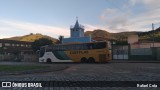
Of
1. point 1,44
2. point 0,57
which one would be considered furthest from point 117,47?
point 1,44

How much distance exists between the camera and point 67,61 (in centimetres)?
4391

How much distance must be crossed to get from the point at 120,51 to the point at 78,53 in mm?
15244

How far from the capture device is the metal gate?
53600 millimetres

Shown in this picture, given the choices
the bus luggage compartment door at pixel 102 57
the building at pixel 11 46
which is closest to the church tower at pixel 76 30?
the building at pixel 11 46

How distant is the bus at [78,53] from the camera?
3959 centimetres

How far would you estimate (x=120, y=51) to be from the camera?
5497cm

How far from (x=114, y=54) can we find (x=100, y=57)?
16777mm

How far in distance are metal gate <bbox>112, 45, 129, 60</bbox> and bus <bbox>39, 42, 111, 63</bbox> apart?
45.6 ft

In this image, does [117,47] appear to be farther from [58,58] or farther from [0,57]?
[0,57]

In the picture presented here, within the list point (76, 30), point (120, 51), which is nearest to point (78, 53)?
point (120, 51)

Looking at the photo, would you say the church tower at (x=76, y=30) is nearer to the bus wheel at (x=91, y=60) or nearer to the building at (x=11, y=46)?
the building at (x=11, y=46)

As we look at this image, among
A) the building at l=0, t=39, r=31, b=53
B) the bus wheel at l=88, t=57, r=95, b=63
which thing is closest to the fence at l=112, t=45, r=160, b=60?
the bus wheel at l=88, t=57, r=95, b=63

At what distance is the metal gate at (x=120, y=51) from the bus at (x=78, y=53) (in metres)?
13.9

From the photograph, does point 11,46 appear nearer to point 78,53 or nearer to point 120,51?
point 120,51
